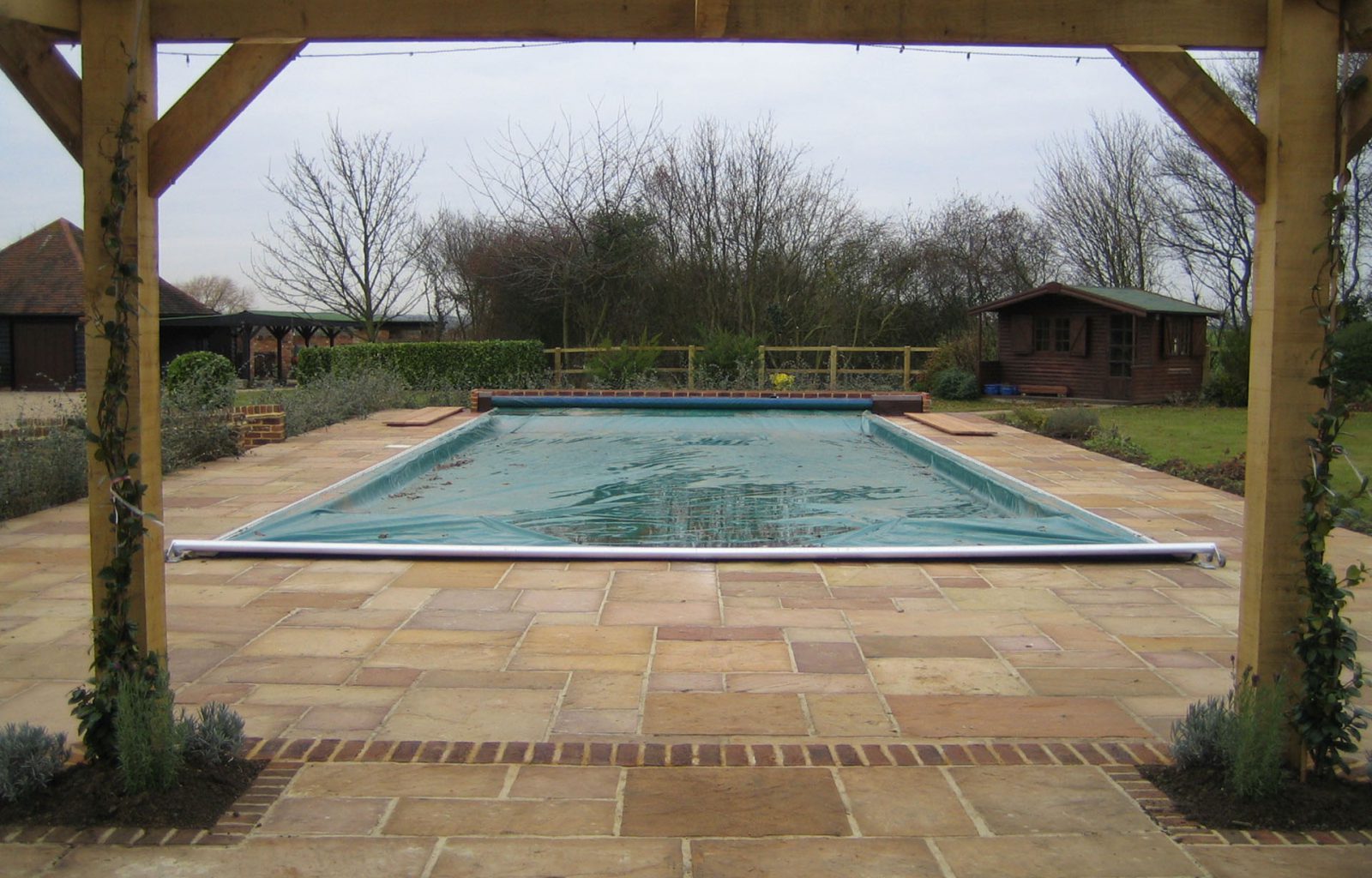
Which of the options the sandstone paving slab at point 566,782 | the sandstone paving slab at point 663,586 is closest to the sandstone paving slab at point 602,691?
the sandstone paving slab at point 566,782

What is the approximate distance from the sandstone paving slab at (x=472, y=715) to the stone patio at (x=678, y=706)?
1 cm

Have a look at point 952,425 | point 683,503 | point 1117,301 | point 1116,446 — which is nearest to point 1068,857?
point 683,503

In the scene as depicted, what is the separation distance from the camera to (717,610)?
461 centimetres

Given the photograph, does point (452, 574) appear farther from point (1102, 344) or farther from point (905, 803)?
point (1102, 344)

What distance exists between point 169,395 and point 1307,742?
9734mm

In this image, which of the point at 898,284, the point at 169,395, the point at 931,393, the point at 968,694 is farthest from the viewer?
the point at 898,284

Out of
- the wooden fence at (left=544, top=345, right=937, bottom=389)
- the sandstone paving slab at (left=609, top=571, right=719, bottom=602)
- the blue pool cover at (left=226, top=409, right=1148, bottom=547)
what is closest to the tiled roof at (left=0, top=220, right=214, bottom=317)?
the wooden fence at (left=544, top=345, right=937, bottom=389)

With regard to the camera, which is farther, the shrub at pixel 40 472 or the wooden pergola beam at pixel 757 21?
the shrub at pixel 40 472

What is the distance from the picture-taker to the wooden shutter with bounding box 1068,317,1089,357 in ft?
60.3

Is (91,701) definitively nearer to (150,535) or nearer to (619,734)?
(150,535)

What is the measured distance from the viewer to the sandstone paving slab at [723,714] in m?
3.26

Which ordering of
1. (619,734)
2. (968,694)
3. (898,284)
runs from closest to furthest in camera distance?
(619,734)
(968,694)
(898,284)

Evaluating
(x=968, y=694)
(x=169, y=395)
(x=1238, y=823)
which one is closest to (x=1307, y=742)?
(x=1238, y=823)

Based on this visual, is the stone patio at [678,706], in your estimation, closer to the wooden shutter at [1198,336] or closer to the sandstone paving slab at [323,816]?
the sandstone paving slab at [323,816]
